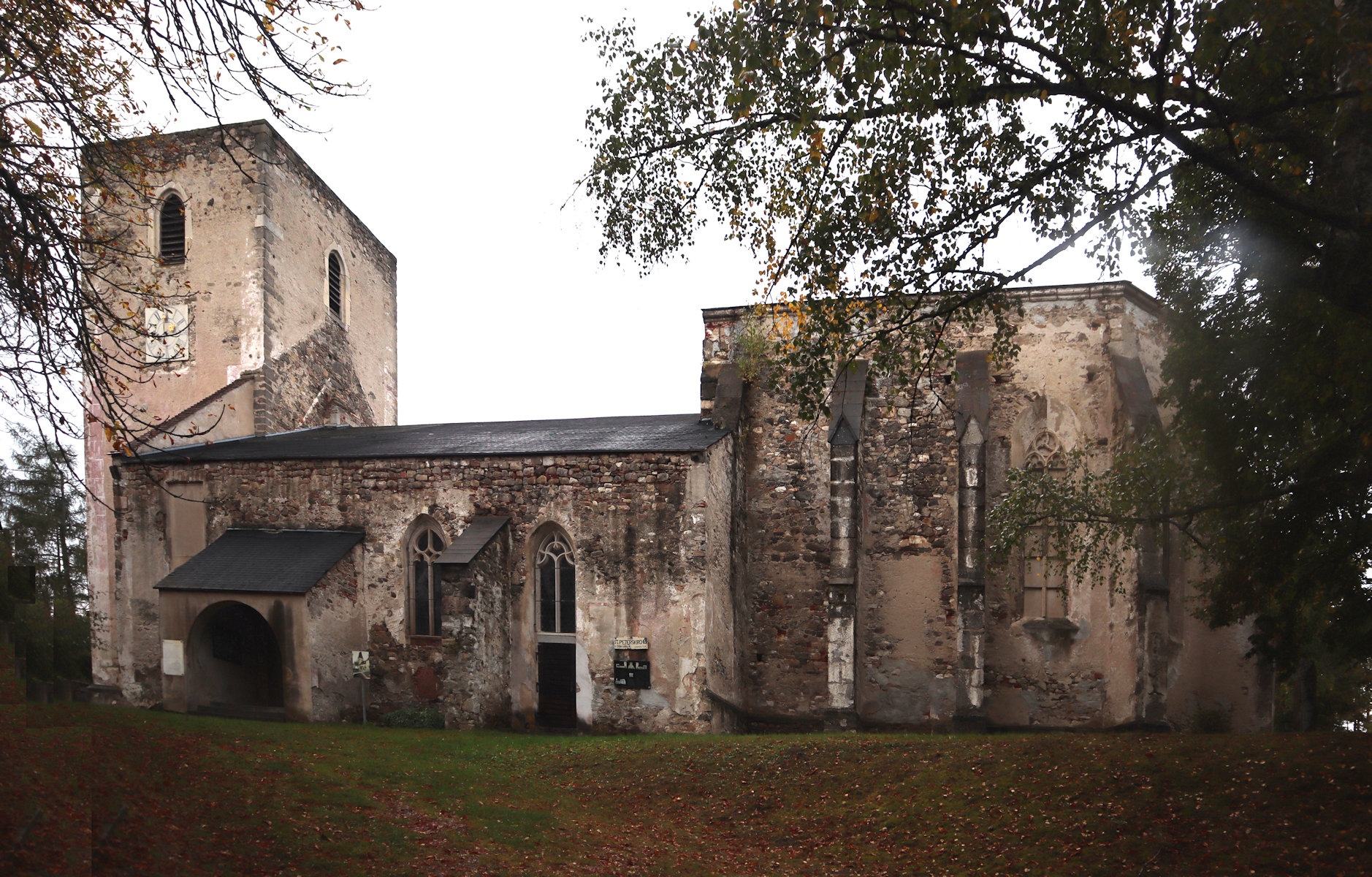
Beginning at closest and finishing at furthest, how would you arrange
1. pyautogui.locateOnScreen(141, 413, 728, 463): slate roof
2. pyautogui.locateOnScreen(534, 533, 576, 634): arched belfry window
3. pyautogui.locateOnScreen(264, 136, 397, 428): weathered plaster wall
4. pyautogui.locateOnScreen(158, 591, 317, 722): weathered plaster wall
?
pyautogui.locateOnScreen(158, 591, 317, 722): weathered plaster wall → pyautogui.locateOnScreen(534, 533, 576, 634): arched belfry window → pyautogui.locateOnScreen(141, 413, 728, 463): slate roof → pyautogui.locateOnScreen(264, 136, 397, 428): weathered plaster wall

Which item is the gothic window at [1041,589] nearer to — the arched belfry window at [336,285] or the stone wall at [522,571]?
the stone wall at [522,571]

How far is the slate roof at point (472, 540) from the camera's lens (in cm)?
1482

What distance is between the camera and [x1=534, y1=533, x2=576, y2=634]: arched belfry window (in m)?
16.1

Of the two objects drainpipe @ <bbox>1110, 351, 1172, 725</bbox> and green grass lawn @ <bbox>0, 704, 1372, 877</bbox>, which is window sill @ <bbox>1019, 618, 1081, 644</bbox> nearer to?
Answer: drainpipe @ <bbox>1110, 351, 1172, 725</bbox>

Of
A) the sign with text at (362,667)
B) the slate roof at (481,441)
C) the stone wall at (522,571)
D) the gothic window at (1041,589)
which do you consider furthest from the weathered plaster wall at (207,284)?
the gothic window at (1041,589)

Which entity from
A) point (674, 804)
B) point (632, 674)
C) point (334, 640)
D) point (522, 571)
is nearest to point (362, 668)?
point (334, 640)

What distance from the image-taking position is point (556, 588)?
52.7ft

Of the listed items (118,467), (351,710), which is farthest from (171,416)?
(351,710)

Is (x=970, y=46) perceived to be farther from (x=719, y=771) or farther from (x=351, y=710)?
(x=351, y=710)

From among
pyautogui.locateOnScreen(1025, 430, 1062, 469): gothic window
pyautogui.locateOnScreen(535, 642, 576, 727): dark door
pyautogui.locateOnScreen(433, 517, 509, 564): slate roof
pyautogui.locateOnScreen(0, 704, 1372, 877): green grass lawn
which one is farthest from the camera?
pyautogui.locateOnScreen(1025, 430, 1062, 469): gothic window

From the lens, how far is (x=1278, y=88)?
7906mm

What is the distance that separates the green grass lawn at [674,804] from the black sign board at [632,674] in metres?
2.07

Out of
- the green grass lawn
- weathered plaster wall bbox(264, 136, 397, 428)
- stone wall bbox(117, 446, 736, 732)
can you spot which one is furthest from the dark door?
weathered plaster wall bbox(264, 136, 397, 428)

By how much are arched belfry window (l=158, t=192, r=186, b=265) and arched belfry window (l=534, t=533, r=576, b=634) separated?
1440cm
